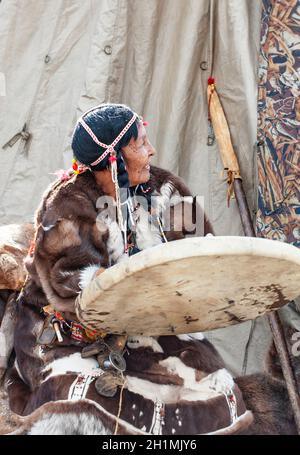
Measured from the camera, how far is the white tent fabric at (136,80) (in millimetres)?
3922

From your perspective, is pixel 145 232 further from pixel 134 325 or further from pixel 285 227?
pixel 285 227

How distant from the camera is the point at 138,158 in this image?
9.70 feet

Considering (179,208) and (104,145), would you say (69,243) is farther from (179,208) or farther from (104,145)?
(179,208)

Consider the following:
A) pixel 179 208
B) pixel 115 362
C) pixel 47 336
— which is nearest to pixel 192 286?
pixel 115 362

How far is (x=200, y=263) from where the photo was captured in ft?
7.32

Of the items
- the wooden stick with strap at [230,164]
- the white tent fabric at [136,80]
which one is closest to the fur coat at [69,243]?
the wooden stick with strap at [230,164]

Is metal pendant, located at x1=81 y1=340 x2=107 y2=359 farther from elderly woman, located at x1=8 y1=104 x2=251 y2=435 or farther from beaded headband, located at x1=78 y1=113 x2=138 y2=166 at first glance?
beaded headband, located at x1=78 y1=113 x2=138 y2=166

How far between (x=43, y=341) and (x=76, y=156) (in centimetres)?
68

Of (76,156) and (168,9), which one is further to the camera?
(168,9)

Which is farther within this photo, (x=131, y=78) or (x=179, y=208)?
(x=131, y=78)

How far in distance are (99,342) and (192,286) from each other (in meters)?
0.55

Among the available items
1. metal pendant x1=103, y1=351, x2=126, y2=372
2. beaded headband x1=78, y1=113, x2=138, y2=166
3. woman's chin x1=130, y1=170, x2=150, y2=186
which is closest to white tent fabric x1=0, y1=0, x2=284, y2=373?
woman's chin x1=130, y1=170, x2=150, y2=186

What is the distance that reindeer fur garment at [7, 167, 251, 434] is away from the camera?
2.65 metres
